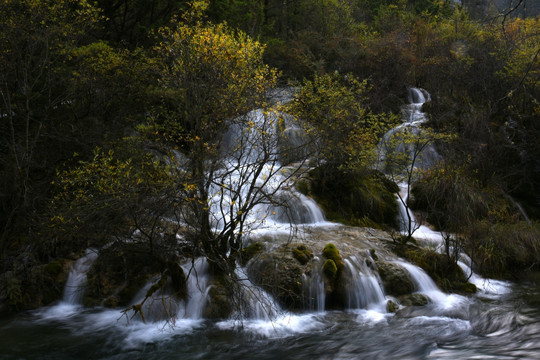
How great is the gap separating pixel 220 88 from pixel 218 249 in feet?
11.0

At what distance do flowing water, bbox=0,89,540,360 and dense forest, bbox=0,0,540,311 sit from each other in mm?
557

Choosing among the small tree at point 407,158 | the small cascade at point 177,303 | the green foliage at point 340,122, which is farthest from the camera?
the green foliage at point 340,122

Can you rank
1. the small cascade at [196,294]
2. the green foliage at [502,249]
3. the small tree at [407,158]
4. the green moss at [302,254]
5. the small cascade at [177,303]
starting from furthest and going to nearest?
the small tree at [407,158], the green foliage at [502,249], the green moss at [302,254], the small cascade at [196,294], the small cascade at [177,303]

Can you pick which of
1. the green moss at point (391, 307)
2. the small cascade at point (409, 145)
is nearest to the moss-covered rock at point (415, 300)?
the green moss at point (391, 307)

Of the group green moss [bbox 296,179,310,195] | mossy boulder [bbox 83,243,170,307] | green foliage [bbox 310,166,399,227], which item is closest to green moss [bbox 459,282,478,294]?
green foliage [bbox 310,166,399,227]

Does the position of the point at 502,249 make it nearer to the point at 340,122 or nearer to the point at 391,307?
the point at 391,307

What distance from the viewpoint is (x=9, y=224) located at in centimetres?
877

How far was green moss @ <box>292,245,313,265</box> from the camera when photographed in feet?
28.2

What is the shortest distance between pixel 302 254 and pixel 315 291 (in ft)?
2.93

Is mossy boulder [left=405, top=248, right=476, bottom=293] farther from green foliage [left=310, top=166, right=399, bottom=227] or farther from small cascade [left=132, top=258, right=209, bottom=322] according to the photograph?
small cascade [left=132, top=258, right=209, bottom=322]

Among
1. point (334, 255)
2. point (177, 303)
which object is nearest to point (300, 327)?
point (334, 255)

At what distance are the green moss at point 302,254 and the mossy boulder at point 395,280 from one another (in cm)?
168

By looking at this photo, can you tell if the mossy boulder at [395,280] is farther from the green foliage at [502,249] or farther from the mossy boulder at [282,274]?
the green foliage at [502,249]

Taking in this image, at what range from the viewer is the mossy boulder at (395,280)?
28.4 feet
